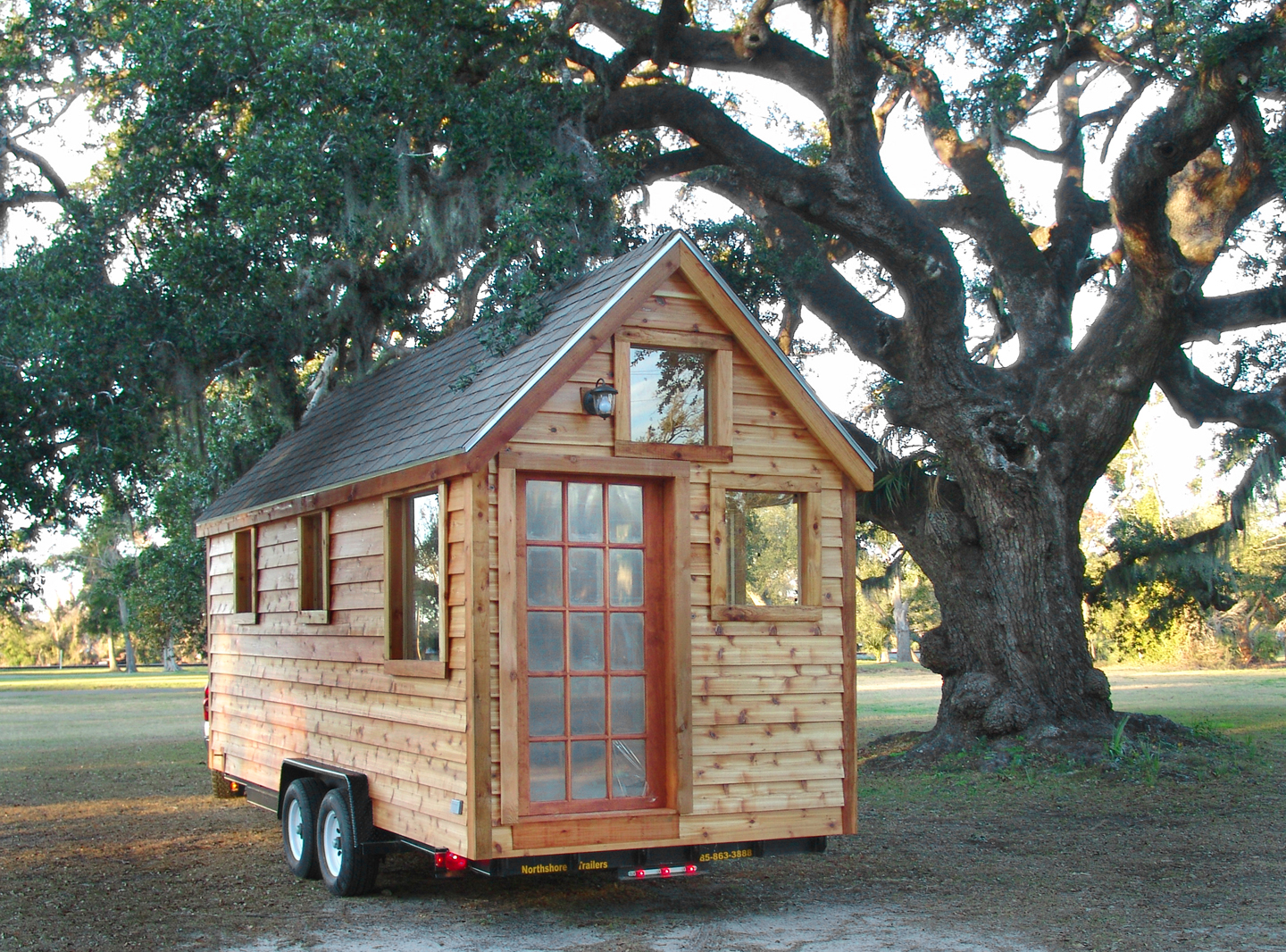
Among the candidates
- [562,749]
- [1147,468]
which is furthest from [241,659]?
[1147,468]

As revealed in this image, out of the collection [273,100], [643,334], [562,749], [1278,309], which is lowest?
[562,749]

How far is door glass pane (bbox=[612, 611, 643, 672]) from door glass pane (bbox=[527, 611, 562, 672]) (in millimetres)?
360

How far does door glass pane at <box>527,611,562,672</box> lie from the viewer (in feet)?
22.9

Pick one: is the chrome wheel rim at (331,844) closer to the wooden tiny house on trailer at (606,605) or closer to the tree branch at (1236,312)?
the wooden tiny house on trailer at (606,605)

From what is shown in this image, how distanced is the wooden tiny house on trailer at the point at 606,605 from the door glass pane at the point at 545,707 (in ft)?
0.05

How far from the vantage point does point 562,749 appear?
22.9 ft

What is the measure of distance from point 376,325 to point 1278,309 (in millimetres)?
10544

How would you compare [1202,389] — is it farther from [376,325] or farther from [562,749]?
[562,749]

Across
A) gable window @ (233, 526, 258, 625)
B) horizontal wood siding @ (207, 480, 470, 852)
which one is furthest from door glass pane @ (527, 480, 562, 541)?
gable window @ (233, 526, 258, 625)

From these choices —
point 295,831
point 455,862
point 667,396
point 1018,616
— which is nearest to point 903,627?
point 1018,616

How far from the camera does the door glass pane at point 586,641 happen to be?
23.3 ft

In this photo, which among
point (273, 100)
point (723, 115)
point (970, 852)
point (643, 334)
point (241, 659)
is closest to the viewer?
point (643, 334)

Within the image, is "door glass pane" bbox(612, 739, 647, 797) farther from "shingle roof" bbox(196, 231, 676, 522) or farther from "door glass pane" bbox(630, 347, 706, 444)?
"shingle roof" bbox(196, 231, 676, 522)

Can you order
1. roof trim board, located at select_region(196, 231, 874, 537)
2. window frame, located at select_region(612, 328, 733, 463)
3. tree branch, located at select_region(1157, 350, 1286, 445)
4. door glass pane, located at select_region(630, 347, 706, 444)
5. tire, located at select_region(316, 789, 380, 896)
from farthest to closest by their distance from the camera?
tree branch, located at select_region(1157, 350, 1286, 445)
tire, located at select_region(316, 789, 380, 896)
door glass pane, located at select_region(630, 347, 706, 444)
window frame, located at select_region(612, 328, 733, 463)
roof trim board, located at select_region(196, 231, 874, 537)
